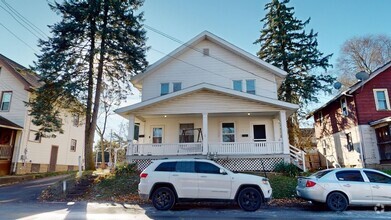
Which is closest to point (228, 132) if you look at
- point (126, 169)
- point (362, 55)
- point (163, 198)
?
point (126, 169)

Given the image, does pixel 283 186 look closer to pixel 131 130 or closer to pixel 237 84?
pixel 237 84

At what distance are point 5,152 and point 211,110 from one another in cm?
1745

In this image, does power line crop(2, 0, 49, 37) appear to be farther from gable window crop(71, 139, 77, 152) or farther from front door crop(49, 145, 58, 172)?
gable window crop(71, 139, 77, 152)

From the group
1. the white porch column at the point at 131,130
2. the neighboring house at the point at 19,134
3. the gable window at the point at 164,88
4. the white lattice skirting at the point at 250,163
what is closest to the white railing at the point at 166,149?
the white porch column at the point at 131,130

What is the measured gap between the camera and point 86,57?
1808 centimetres

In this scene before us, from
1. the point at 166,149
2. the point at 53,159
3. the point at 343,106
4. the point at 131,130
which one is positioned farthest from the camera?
the point at 53,159

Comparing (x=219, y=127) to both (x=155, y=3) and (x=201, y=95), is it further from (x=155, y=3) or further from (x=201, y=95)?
(x=155, y=3)

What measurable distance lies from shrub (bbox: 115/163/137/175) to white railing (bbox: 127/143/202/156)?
35.2 inches

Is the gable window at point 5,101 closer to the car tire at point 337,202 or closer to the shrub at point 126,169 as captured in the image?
the shrub at point 126,169

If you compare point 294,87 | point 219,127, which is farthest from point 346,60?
point 219,127

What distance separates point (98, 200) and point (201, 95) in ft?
26.9

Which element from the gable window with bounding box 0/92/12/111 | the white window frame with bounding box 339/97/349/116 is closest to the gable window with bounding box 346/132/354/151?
the white window frame with bounding box 339/97/349/116

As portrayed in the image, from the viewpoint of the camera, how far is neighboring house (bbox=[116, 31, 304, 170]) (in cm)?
1521

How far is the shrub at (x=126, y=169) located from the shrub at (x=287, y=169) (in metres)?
8.30
